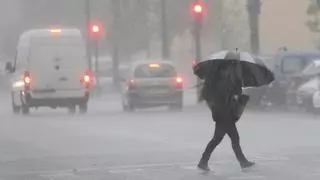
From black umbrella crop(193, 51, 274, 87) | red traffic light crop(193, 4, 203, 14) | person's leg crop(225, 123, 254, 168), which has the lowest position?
person's leg crop(225, 123, 254, 168)

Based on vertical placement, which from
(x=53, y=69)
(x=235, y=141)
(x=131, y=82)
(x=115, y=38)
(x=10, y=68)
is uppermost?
(x=235, y=141)

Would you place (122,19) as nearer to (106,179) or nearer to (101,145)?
(101,145)

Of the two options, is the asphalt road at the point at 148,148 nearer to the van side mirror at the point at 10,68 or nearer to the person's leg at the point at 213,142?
the person's leg at the point at 213,142

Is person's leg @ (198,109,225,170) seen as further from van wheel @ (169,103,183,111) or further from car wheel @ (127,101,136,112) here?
van wheel @ (169,103,183,111)

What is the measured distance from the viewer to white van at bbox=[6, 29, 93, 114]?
28781mm

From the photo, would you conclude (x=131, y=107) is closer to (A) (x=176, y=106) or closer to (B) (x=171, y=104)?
(B) (x=171, y=104)

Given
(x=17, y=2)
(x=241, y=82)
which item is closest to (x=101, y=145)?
(x=241, y=82)

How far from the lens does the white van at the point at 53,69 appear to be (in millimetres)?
28781

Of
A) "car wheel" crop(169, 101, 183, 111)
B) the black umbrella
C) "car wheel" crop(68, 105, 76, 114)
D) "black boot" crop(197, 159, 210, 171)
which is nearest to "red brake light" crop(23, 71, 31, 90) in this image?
"car wheel" crop(68, 105, 76, 114)

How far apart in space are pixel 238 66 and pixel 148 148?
4.35m

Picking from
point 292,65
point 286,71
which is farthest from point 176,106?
point 292,65

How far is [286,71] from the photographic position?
30.4m

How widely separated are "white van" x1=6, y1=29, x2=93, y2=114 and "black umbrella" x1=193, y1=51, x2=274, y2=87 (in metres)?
15.6

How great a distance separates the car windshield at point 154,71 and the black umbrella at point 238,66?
56.0 ft
